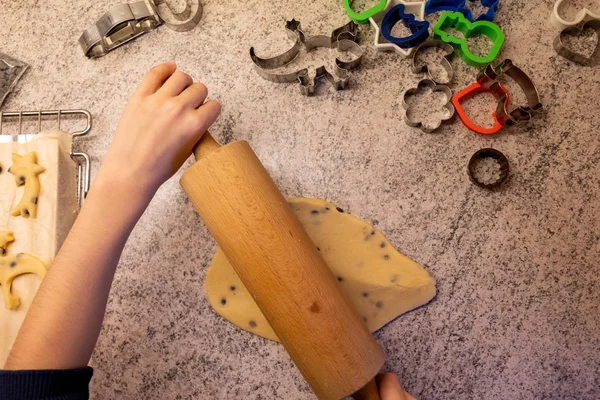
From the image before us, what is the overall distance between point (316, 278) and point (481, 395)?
377mm

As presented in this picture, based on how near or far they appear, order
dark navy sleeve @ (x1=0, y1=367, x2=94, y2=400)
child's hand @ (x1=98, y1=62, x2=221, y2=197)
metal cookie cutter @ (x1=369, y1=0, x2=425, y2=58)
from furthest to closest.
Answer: metal cookie cutter @ (x1=369, y1=0, x2=425, y2=58)
child's hand @ (x1=98, y1=62, x2=221, y2=197)
dark navy sleeve @ (x1=0, y1=367, x2=94, y2=400)

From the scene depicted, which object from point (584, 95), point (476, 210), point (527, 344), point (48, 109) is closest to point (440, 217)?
point (476, 210)

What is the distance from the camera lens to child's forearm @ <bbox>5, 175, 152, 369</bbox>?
0.58 metres

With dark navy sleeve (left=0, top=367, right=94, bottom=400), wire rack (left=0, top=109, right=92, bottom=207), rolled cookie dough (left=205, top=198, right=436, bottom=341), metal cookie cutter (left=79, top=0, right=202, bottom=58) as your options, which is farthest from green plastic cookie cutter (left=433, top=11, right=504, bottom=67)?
dark navy sleeve (left=0, top=367, right=94, bottom=400)

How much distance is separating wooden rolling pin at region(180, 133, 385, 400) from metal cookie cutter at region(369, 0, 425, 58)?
40 cm

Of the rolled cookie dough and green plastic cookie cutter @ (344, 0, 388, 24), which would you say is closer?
the rolled cookie dough

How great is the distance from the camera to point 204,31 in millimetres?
939

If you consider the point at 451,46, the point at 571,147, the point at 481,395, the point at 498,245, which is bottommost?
the point at 481,395

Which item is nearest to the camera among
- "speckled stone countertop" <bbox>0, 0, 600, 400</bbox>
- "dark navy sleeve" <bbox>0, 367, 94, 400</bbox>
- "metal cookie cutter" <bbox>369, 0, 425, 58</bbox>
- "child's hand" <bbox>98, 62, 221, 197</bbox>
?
"dark navy sleeve" <bbox>0, 367, 94, 400</bbox>

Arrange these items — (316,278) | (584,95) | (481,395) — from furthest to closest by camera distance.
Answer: (584,95) → (481,395) → (316,278)

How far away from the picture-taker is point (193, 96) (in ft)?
2.28

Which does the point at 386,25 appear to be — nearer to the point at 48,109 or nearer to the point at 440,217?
the point at 440,217

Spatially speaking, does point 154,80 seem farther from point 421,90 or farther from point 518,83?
point 518,83

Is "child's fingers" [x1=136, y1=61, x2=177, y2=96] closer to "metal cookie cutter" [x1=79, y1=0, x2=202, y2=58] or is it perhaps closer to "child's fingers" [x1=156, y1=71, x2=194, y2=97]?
"child's fingers" [x1=156, y1=71, x2=194, y2=97]
